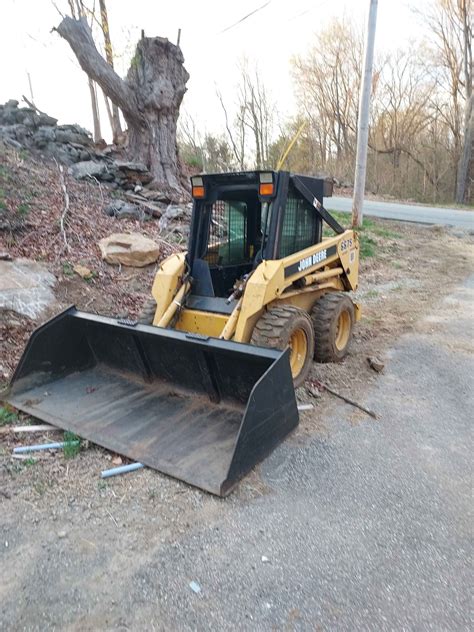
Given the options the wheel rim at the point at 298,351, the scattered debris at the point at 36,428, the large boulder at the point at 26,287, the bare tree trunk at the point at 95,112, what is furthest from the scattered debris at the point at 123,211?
the bare tree trunk at the point at 95,112

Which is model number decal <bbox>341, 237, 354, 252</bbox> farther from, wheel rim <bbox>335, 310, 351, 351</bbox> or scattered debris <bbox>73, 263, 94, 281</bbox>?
scattered debris <bbox>73, 263, 94, 281</bbox>

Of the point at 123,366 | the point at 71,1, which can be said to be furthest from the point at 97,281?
the point at 71,1

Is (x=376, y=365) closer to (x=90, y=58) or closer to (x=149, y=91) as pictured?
(x=149, y=91)

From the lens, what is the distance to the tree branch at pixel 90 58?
403 inches

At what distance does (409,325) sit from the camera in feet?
22.1

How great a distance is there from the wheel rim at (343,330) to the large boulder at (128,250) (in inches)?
129

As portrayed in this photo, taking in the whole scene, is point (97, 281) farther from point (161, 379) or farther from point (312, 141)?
point (312, 141)

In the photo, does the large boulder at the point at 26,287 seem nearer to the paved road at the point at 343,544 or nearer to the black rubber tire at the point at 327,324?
the black rubber tire at the point at 327,324

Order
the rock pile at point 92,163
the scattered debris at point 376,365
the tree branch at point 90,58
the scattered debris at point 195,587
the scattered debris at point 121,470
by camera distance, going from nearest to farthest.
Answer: the scattered debris at point 195,587 → the scattered debris at point 121,470 → the scattered debris at point 376,365 → the rock pile at point 92,163 → the tree branch at point 90,58

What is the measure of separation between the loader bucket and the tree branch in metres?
7.67

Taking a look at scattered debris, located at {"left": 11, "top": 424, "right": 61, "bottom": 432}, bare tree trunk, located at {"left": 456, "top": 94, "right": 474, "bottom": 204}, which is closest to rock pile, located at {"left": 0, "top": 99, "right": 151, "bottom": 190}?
scattered debris, located at {"left": 11, "top": 424, "right": 61, "bottom": 432}

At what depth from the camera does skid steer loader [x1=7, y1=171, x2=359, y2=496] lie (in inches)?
131

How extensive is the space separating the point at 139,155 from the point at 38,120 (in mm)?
2701

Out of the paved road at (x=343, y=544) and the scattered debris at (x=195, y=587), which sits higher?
the scattered debris at (x=195, y=587)
